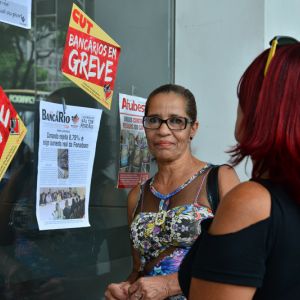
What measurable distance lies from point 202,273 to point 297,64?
486 mm

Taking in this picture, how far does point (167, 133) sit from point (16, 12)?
820mm

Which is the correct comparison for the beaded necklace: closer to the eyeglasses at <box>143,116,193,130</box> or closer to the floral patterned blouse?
the floral patterned blouse

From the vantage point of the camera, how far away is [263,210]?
1.04m

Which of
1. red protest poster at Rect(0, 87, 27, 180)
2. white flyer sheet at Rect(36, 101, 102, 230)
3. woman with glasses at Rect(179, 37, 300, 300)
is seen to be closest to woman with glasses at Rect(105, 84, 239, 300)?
white flyer sheet at Rect(36, 101, 102, 230)

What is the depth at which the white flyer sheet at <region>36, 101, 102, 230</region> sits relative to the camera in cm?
216

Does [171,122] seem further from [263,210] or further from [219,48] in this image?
[263,210]

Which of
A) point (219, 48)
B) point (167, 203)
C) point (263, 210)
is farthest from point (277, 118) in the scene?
point (219, 48)

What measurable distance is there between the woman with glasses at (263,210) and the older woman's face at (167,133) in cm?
119

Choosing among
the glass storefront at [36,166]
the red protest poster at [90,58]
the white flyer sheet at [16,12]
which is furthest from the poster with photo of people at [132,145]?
the white flyer sheet at [16,12]

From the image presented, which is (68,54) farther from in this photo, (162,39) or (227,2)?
(227,2)

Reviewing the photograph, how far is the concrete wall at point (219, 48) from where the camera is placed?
3.00m

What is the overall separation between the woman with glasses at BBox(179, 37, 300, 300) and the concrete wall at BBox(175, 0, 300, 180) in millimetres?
1906

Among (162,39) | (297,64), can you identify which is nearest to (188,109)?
(162,39)

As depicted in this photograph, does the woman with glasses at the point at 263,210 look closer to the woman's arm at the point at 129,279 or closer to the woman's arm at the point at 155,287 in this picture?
the woman's arm at the point at 155,287
